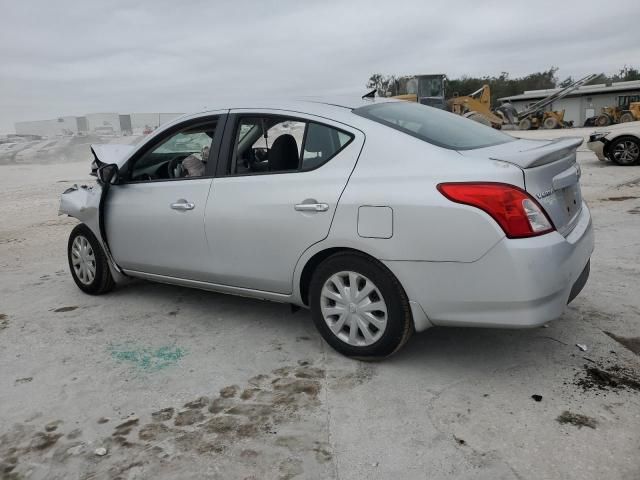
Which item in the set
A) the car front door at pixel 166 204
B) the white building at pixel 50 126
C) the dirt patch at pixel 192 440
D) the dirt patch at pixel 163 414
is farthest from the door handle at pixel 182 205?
the white building at pixel 50 126

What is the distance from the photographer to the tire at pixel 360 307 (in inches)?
127

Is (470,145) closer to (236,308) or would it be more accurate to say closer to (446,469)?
(446,469)

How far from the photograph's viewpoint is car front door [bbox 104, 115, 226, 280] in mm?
4086

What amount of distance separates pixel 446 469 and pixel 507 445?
1.11ft

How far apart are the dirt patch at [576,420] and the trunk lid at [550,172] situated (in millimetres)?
941

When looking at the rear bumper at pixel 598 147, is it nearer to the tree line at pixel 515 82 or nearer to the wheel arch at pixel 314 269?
the wheel arch at pixel 314 269

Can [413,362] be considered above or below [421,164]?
below

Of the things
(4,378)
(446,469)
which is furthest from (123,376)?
(446,469)

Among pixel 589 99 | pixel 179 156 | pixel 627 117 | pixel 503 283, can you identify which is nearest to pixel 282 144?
pixel 179 156

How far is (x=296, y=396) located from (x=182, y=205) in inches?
67.2

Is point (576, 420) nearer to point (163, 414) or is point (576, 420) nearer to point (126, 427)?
point (163, 414)

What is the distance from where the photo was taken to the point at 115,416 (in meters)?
3.02

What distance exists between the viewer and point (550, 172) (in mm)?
3123

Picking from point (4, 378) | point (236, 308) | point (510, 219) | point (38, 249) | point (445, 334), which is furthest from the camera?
point (38, 249)
